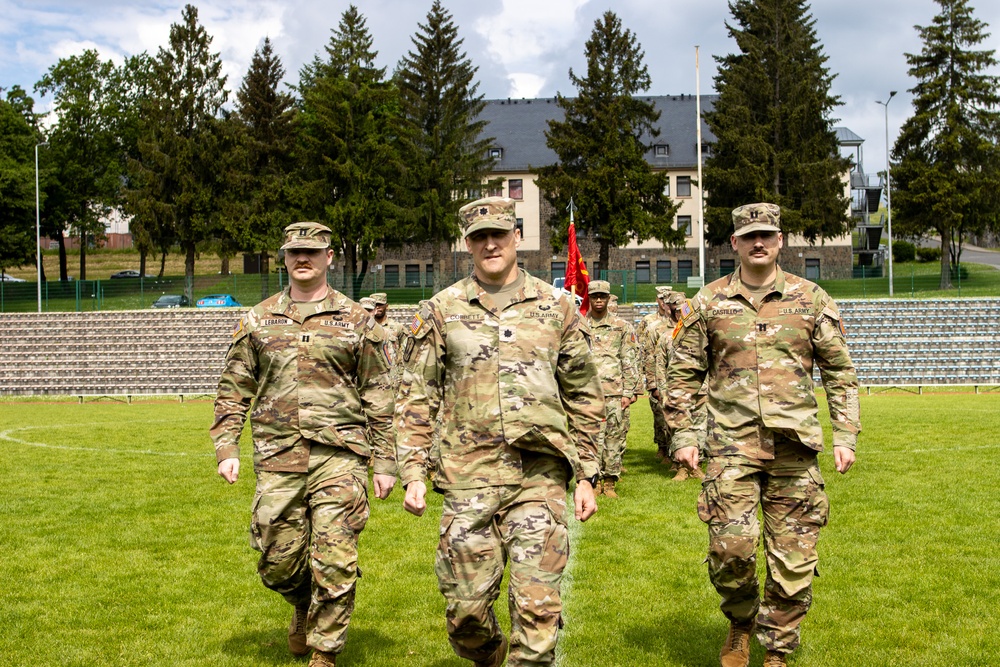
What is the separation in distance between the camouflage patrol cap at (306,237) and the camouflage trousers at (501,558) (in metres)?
2.12

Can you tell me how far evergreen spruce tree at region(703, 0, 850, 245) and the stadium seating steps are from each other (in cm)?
1710

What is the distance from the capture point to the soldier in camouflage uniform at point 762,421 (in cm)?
613

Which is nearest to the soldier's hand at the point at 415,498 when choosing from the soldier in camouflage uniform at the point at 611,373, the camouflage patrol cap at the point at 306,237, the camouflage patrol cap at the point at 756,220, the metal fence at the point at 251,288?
the camouflage patrol cap at the point at 306,237

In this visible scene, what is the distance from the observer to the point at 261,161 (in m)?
63.1

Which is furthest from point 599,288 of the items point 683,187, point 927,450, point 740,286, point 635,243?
point 683,187

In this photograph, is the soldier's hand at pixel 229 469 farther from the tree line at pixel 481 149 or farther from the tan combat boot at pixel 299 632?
the tree line at pixel 481 149

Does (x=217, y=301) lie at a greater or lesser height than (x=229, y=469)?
greater

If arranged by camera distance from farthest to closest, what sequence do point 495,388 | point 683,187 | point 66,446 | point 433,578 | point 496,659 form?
point 683,187 → point 66,446 → point 433,578 → point 496,659 → point 495,388

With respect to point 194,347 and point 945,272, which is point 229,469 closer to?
point 194,347

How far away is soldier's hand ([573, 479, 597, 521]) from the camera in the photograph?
17.2ft

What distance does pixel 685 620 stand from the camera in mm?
7383

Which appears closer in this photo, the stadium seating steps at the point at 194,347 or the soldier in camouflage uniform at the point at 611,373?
the soldier in camouflage uniform at the point at 611,373

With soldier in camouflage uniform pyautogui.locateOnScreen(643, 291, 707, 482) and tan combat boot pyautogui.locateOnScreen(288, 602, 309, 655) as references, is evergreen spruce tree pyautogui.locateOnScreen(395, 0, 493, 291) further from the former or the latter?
tan combat boot pyautogui.locateOnScreen(288, 602, 309, 655)

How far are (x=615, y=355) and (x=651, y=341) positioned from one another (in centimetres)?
235
